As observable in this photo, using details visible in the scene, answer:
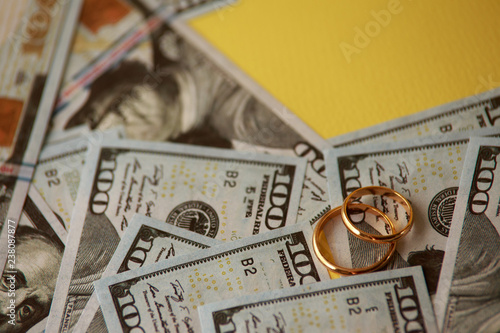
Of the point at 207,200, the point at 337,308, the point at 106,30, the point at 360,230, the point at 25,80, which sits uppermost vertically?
the point at 106,30

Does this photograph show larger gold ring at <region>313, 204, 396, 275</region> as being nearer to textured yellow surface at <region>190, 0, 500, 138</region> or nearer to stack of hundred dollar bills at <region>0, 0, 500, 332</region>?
stack of hundred dollar bills at <region>0, 0, 500, 332</region>

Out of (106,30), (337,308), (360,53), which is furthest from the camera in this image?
(106,30)

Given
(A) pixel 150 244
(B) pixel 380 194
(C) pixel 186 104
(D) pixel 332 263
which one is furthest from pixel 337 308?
(C) pixel 186 104

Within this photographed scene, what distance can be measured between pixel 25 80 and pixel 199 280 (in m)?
0.62

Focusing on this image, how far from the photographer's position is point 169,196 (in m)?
0.79

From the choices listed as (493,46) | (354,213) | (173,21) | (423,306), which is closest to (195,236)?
(354,213)

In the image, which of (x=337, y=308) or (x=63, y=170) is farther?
(x=63, y=170)

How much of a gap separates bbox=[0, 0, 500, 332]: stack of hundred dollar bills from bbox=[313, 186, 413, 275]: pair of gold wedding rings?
1 cm

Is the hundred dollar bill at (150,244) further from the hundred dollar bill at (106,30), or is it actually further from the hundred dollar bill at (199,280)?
the hundred dollar bill at (106,30)

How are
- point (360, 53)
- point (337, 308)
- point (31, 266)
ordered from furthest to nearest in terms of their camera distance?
point (360, 53) → point (31, 266) → point (337, 308)

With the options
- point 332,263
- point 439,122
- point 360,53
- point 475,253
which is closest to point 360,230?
point 332,263

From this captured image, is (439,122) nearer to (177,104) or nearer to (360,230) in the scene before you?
(360,230)

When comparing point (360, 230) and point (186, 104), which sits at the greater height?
point (186, 104)

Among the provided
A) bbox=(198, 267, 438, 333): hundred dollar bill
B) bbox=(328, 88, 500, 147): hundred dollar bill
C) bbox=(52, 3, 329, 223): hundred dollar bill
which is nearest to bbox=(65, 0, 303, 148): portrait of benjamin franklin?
bbox=(52, 3, 329, 223): hundred dollar bill
